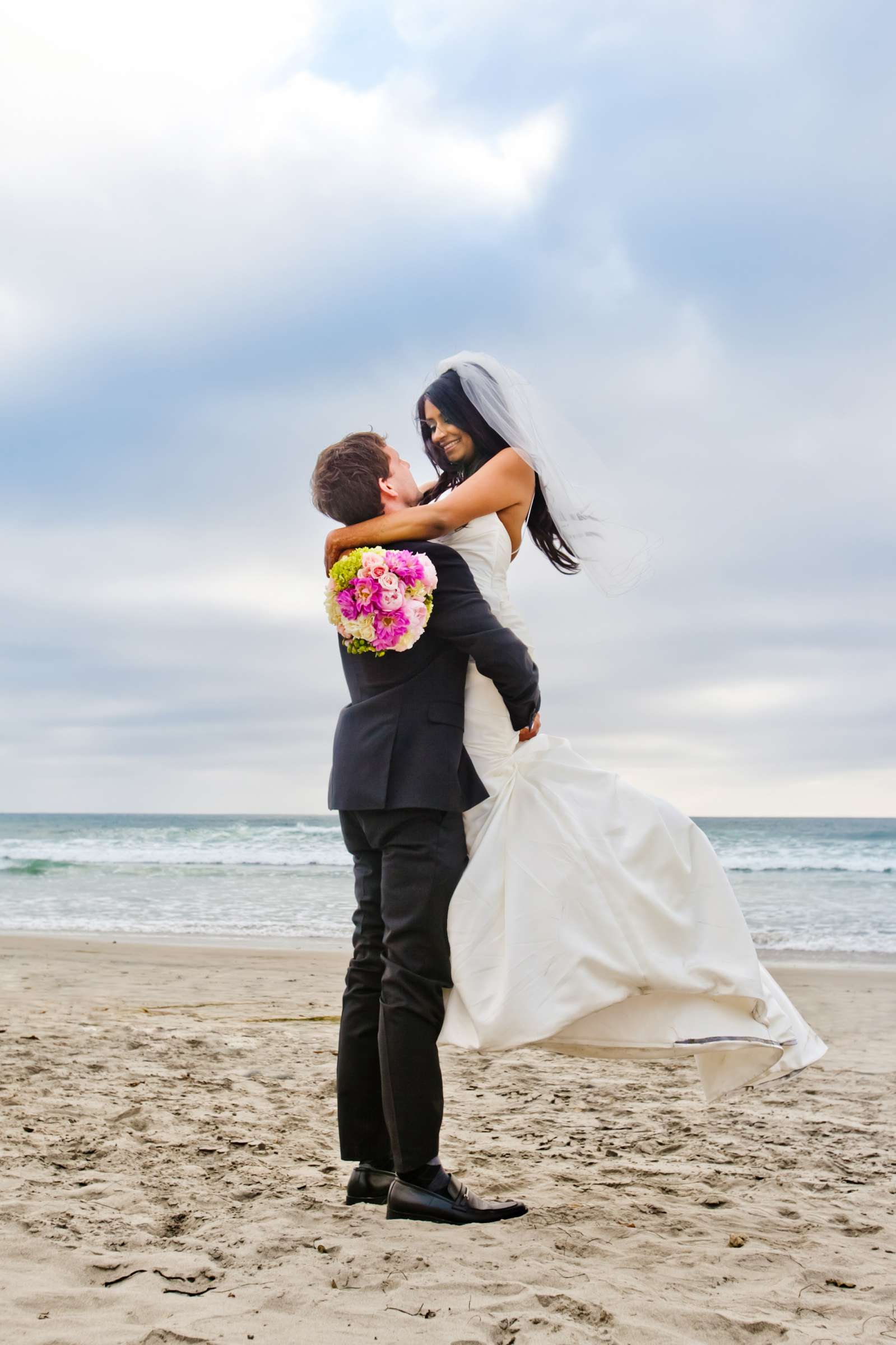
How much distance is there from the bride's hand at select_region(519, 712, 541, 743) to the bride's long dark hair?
560 mm

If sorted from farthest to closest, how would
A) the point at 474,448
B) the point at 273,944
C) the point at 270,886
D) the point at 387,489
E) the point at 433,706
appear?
1. the point at 270,886
2. the point at 273,944
3. the point at 474,448
4. the point at 387,489
5. the point at 433,706

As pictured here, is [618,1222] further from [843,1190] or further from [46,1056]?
[46,1056]

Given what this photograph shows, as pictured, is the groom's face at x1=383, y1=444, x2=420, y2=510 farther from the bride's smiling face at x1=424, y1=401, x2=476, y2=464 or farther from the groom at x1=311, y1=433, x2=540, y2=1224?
the bride's smiling face at x1=424, y1=401, x2=476, y2=464

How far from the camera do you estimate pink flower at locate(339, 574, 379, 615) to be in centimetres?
254

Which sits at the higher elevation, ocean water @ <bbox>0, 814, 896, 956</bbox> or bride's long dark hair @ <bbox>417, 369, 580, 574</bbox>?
bride's long dark hair @ <bbox>417, 369, 580, 574</bbox>

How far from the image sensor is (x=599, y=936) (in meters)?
2.52

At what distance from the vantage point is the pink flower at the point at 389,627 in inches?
100

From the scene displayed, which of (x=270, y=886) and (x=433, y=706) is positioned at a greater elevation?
(x=433, y=706)

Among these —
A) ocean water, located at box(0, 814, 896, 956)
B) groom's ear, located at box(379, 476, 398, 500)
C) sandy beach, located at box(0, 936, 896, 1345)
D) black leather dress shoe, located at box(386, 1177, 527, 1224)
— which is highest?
groom's ear, located at box(379, 476, 398, 500)

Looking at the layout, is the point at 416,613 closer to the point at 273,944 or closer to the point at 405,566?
the point at 405,566

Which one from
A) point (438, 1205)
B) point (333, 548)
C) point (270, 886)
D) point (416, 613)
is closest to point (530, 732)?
point (416, 613)

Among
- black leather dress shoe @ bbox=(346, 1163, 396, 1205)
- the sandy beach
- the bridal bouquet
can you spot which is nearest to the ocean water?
the sandy beach

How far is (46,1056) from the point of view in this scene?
4578mm

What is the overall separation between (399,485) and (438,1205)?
1897mm
